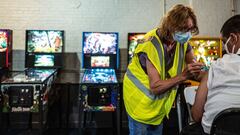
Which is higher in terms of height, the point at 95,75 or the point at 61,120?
the point at 95,75

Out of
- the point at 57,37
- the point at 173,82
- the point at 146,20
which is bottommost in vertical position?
the point at 173,82

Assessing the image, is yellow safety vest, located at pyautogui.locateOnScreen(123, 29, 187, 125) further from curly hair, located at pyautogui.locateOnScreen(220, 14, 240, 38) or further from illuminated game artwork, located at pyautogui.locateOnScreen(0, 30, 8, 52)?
illuminated game artwork, located at pyautogui.locateOnScreen(0, 30, 8, 52)

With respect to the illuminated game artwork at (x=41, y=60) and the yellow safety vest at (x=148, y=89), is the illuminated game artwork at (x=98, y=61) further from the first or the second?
the yellow safety vest at (x=148, y=89)

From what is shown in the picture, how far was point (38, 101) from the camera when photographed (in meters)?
3.85

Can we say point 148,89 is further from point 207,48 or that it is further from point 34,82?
point 207,48

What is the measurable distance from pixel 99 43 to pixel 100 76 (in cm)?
58

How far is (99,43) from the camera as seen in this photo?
4.64 m

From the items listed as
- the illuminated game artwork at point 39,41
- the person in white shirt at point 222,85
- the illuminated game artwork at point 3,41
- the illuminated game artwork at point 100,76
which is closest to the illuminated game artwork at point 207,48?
the illuminated game artwork at point 100,76

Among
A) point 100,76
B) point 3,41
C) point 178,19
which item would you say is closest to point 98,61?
point 100,76

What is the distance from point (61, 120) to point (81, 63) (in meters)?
0.99

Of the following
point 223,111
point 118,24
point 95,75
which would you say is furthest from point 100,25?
point 223,111

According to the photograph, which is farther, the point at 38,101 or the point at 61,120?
the point at 61,120

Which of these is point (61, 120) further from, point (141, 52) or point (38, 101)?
point (141, 52)

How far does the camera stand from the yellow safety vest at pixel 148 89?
1.84m
